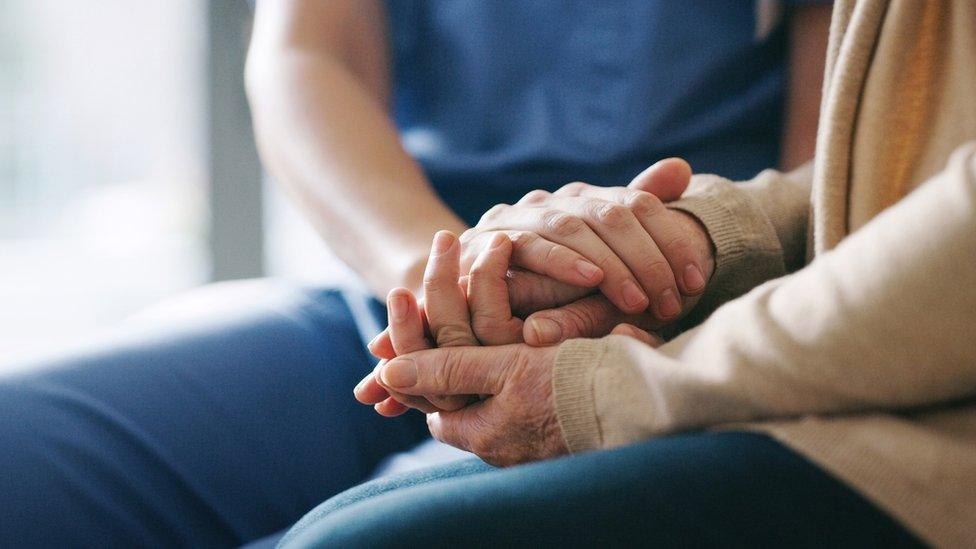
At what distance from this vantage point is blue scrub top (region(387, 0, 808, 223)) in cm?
102

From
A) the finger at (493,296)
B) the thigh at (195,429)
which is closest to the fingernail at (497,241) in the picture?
the finger at (493,296)

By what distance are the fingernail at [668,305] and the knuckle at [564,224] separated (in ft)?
0.25

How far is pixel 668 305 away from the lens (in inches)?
25.1

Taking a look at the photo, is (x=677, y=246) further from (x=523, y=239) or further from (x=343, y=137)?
(x=343, y=137)

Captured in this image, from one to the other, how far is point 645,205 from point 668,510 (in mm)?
297

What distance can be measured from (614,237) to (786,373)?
223 millimetres

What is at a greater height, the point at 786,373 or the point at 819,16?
the point at 819,16

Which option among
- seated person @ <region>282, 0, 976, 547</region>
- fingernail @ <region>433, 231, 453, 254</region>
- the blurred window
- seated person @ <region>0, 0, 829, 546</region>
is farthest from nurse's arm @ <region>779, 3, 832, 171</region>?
the blurred window

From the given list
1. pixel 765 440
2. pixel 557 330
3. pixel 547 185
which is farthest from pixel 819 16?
pixel 765 440

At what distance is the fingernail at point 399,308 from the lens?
0.61 m

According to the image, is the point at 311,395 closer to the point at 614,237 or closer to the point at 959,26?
the point at 614,237

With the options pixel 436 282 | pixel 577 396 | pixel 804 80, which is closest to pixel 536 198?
pixel 436 282

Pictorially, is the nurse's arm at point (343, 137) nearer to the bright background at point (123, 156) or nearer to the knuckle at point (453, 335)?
the knuckle at point (453, 335)

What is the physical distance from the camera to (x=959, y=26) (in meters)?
0.54
